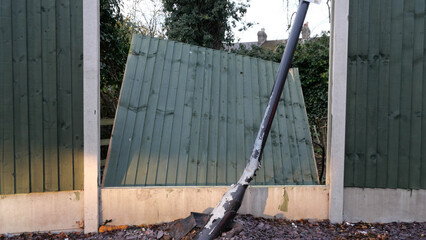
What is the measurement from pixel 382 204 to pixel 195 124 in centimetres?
253

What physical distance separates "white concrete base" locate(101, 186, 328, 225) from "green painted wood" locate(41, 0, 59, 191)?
0.61m

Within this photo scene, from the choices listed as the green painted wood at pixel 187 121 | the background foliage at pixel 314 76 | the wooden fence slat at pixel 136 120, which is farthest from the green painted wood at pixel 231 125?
the background foliage at pixel 314 76

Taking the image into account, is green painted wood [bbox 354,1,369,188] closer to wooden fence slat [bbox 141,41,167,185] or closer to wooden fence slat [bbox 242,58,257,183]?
wooden fence slat [bbox 242,58,257,183]

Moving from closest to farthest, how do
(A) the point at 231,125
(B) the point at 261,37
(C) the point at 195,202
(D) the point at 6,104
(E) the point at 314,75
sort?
(D) the point at 6,104
(C) the point at 195,202
(A) the point at 231,125
(E) the point at 314,75
(B) the point at 261,37

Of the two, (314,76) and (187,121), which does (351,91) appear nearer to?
(187,121)

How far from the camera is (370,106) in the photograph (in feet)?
9.79

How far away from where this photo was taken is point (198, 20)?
1053cm

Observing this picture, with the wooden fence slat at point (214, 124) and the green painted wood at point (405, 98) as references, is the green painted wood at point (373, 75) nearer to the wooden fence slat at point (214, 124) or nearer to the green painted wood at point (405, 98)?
the green painted wood at point (405, 98)

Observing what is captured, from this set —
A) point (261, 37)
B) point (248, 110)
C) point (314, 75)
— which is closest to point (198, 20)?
point (314, 75)

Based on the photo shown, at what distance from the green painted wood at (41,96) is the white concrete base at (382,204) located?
321 cm

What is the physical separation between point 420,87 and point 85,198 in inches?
163

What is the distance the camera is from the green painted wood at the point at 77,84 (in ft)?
8.93

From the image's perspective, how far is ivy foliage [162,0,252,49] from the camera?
10438mm

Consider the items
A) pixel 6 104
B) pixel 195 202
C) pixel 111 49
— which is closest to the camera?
pixel 6 104
